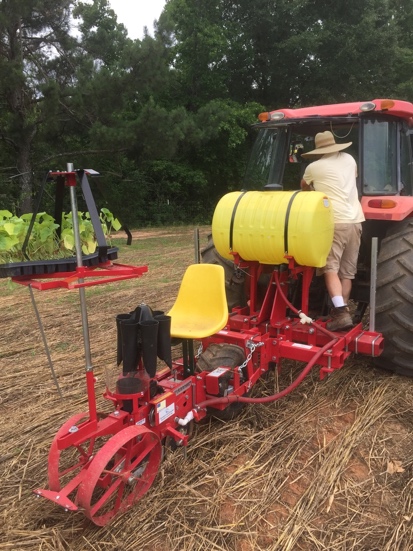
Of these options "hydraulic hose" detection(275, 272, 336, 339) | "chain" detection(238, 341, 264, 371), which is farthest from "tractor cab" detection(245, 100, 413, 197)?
"chain" detection(238, 341, 264, 371)

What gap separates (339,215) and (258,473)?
173cm

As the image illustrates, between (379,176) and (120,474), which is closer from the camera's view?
(120,474)

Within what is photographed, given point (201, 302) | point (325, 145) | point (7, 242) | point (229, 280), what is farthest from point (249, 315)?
point (7, 242)

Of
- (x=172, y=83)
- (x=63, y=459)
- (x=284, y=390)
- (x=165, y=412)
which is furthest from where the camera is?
(x=172, y=83)

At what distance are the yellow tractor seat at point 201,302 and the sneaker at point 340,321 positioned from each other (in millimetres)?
817

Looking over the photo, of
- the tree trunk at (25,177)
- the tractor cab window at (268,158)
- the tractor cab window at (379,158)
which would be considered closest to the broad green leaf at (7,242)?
the tractor cab window at (268,158)

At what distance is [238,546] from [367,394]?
5.37 feet

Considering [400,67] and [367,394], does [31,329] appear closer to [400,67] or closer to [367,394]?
[367,394]

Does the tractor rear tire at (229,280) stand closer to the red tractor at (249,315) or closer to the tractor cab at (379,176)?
the red tractor at (249,315)

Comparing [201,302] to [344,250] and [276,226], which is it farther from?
[344,250]

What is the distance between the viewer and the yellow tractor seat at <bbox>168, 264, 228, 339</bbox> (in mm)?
3119

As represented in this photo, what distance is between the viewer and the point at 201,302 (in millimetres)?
3297

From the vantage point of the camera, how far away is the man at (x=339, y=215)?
3.47m

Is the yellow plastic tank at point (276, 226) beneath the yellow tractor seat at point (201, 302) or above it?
above
